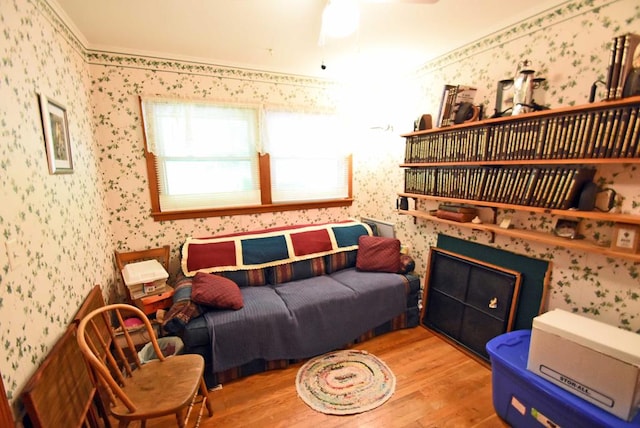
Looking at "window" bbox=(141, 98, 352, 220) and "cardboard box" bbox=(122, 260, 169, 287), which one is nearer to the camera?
"cardboard box" bbox=(122, 260, 169, 287)

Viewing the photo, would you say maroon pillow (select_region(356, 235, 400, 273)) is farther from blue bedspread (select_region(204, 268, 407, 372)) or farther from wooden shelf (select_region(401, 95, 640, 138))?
wooden shelf (select_region(401, 95, 640, 138))

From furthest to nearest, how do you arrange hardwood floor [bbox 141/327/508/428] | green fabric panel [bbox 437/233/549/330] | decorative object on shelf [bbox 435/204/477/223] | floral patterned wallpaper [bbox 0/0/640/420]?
decorative object on shelf [bbox 435/204/477/223]
green fabric panel [bbox 437/233/549/330]
hardwood floor [bbox 141/327/508/428]
floral patterned wallpaper [bbox 0/0/640/420]

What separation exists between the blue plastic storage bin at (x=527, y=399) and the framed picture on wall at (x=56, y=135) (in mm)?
2828

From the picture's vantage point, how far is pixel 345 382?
2.07m

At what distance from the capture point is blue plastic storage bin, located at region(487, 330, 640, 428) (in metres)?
1.34

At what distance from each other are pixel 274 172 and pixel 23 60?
79.4 inches

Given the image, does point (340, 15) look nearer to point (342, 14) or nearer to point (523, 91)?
point (342, 14)

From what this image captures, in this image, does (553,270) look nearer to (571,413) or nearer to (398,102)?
(571,413)

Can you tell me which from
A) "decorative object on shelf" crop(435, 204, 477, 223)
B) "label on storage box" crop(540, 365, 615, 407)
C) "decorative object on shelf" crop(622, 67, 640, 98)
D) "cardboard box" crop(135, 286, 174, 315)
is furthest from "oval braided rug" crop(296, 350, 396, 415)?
"decorative object on shelf" crop(622, 67, 640, 98)

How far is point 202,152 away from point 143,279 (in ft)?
4.18

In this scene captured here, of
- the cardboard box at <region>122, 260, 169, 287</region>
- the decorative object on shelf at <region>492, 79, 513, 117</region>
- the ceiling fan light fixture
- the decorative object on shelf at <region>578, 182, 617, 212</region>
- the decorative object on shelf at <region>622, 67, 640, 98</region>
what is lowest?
the cardboard box at <region>122, 260, 169, 287</region>

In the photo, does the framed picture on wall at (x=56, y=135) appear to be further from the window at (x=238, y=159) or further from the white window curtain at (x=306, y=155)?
the white window curtain at (x=306, y=155)

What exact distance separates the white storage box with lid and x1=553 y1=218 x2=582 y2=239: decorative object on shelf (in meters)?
2.86

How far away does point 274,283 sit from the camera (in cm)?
271
